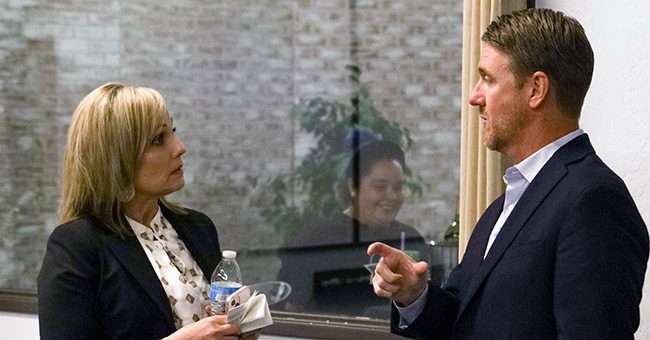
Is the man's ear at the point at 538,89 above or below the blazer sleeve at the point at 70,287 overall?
above

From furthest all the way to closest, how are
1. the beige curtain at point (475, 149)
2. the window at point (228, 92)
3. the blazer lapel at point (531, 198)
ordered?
the window at point (228, 92), the beige curtain at point (475, 149), the blazer lapel at point (531, 198)

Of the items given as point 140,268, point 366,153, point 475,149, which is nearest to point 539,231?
point 140,268

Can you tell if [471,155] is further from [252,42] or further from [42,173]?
[42,173]

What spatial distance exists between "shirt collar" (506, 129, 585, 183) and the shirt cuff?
1.09 ft

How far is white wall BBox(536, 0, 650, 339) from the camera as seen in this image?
120 inches

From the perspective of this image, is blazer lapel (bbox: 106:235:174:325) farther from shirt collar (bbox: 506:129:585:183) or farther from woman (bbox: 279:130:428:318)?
woman (bbox: 279:130:428:318)

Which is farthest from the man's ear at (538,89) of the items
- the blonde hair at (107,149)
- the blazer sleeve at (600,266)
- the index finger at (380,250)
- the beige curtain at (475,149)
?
the beige curtain at (475,149)

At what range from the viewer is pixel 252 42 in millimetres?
4613

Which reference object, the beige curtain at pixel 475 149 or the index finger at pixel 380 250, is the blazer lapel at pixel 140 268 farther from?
the beige curtain at pixel 475 149

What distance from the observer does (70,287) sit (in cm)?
237

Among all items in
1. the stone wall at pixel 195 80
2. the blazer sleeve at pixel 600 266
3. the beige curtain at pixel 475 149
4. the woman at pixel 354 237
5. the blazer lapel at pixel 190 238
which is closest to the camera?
the blazer sleeve at pixel 600 266

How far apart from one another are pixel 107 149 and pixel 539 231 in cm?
103

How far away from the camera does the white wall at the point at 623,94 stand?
3.04 m

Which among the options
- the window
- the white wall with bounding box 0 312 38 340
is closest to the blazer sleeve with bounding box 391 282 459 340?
the window
